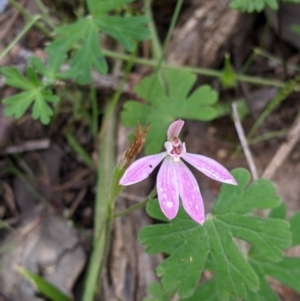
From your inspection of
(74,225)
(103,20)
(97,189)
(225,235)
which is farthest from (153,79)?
(225,235)

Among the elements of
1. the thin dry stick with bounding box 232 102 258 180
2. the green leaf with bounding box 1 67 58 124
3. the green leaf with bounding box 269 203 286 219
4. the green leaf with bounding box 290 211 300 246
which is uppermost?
the green leaf with bounding box 1 67 58 124

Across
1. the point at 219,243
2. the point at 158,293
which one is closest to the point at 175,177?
the point at 219,243

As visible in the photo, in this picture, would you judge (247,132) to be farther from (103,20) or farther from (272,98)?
(103,20)

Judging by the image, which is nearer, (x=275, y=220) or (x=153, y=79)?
(x=275, y=220)

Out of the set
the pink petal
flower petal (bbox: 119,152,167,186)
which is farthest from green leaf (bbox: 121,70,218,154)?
flower petal (bbox: 119,152,167,186)

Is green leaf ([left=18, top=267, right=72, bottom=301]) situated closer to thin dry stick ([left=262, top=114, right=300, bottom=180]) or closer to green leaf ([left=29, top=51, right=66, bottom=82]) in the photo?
green leaf ([left=29, top=51, right=66, bottom=82])

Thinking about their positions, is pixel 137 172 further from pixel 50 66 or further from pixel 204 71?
pixel 204 71
